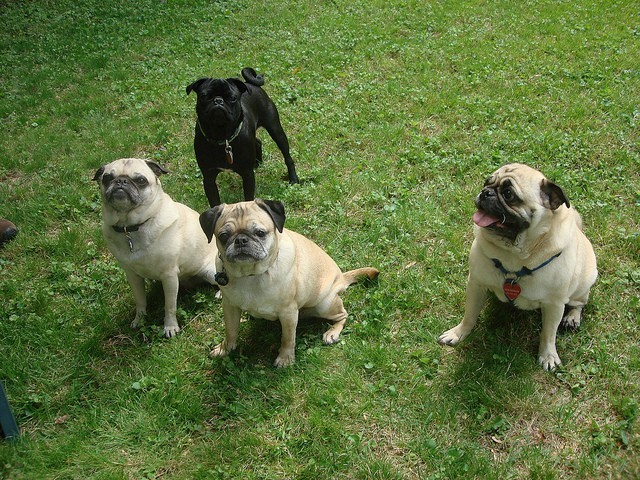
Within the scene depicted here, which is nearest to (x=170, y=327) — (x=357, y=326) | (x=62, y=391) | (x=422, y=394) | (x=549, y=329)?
(x=62, y=391)

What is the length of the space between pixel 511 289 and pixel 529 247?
1.02ft

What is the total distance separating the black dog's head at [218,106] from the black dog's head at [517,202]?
2.60 m

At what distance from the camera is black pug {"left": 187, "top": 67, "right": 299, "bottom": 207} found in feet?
15.6

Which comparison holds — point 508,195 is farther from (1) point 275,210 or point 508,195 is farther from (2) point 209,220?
(2) point 209,220

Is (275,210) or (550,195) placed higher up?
(550,195)

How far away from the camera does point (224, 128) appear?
481 cm

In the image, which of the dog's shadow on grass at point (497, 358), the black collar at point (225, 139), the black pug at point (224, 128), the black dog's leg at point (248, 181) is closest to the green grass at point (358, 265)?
the dog's shadow on grass at point (497, 358)

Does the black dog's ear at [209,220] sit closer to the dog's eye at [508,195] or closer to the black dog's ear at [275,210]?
the black dog's ear at [275,210]

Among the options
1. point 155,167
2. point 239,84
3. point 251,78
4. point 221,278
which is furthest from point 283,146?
point 221,278

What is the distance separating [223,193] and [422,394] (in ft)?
11.2

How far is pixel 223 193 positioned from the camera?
587 cm

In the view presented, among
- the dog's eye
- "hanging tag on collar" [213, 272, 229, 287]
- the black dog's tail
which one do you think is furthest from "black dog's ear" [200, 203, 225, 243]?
Answer: the black dog's tail

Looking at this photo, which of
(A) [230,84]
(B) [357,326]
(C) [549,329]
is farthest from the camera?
(A) [230,84]

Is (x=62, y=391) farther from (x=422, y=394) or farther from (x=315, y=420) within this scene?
(x=422, y=394)
